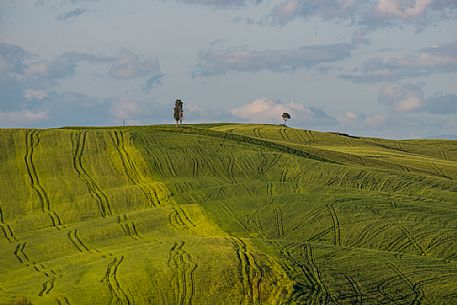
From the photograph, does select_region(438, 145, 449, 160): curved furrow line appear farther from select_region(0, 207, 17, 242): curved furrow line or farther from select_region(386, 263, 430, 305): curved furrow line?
select_region(0, 207, 17, 242): curved furrow line

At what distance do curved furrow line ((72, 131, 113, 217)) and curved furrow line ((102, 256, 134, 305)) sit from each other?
47.2ft

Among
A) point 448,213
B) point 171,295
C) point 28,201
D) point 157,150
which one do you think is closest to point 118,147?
point 157,150

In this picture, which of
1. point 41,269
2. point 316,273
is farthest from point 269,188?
point 41,269

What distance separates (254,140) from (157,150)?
49.5ft

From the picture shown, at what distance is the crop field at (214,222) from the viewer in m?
48.3

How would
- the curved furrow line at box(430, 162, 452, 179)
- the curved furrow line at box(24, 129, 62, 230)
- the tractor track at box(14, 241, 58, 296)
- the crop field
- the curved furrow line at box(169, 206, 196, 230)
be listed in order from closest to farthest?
the tractor track at box(14, 241, 58, 296)
the crop field
the curved furrow line at box(169, 206, 196, 230)
the curved furrow line at box(24, 129, 62, 230)
the curved furrow line at box(430, 162, 452, 179)

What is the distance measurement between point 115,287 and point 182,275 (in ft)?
12.2

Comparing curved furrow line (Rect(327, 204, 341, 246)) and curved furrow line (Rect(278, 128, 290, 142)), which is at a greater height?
curved furrow line (Rect(278, 128, 290, 142))

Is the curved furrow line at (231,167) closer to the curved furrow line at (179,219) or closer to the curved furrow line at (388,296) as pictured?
the curved furrow line at (179,219)

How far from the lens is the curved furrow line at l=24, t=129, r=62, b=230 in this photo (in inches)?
2504

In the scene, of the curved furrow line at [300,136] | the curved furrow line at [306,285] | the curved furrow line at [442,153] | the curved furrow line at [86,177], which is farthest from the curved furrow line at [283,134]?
the curved furrow line at [306,285]

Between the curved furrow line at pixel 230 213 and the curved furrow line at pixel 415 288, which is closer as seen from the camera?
the curved furrow line at pixel 415 288

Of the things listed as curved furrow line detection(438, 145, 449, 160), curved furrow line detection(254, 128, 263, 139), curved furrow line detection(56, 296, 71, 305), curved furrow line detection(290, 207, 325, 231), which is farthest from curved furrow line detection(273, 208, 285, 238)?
curved furrow line detection(438, 145, 449, 160)

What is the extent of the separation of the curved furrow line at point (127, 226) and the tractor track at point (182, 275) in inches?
279
